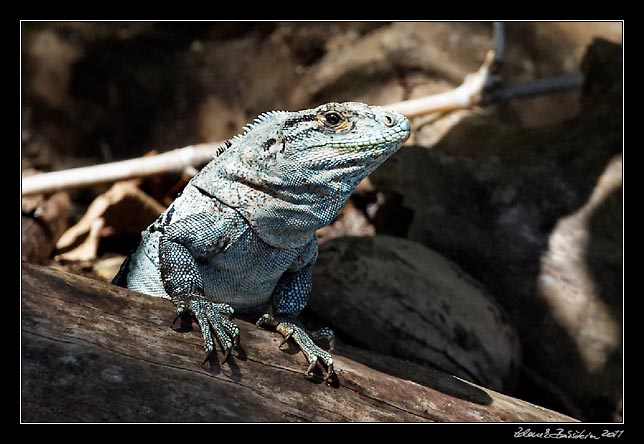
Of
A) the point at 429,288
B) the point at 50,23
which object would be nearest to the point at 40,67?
the point at 50,23

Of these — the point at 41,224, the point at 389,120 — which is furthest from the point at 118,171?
the point at 389,120

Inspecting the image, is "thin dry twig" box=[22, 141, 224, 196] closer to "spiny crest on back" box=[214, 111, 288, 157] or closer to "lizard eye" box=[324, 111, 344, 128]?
"spiny crest on back" box=[214, 111, 288, 157]

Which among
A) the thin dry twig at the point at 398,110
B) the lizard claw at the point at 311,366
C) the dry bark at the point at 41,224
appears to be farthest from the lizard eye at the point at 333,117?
the dry bark at the point at 41,224

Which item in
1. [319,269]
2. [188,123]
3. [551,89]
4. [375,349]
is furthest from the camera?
[188,123]

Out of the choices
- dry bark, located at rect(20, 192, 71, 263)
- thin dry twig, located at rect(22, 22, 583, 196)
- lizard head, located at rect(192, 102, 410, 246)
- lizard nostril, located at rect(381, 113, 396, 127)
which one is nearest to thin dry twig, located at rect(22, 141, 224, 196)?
thin dry twig, located at rect(22, 22, 583, 196)

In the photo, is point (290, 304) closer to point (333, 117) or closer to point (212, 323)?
point (212, 323)

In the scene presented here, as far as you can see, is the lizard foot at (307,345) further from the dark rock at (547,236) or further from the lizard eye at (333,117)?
the dark rock at (547,236)

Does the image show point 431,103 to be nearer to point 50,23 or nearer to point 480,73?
point 480,73
